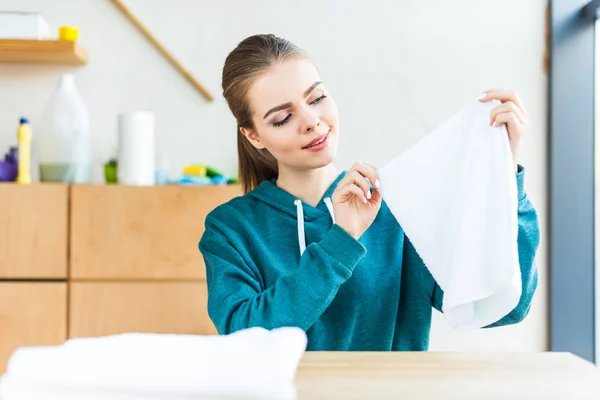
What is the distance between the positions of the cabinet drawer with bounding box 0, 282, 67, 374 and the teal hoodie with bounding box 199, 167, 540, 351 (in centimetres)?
93

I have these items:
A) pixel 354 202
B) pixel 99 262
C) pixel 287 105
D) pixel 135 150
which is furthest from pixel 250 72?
pixel 99 262

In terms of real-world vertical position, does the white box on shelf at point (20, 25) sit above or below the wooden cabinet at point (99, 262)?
above

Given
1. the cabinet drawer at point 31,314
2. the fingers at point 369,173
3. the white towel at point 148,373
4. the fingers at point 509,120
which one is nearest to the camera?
the white towel at point 148,373

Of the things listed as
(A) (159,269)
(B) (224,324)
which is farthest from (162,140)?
(B) (224,324)

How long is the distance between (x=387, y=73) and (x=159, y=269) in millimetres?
1050

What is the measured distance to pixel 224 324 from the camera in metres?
1.26

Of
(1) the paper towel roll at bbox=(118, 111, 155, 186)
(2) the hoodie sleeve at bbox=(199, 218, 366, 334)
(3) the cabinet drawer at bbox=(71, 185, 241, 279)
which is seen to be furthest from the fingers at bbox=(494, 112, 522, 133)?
(1) the paper towel roll at bbox=(118, 111, 155, 186)

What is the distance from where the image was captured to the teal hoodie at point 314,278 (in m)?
A: 1.20

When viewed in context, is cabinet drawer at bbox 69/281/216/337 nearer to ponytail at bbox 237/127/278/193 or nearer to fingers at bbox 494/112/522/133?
ponytail at bbox 237/127/278/193

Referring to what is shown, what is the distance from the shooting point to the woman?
3.98ft

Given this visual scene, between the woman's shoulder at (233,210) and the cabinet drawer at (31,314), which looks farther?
the cabinet drawer at (31,314)

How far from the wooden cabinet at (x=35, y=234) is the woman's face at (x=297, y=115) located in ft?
3.43

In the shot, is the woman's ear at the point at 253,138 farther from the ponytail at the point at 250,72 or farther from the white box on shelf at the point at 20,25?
the white box on shelf at the point at 20,25

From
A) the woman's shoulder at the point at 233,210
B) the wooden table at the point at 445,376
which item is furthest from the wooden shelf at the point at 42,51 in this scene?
the wooden table at the point at 445,376
